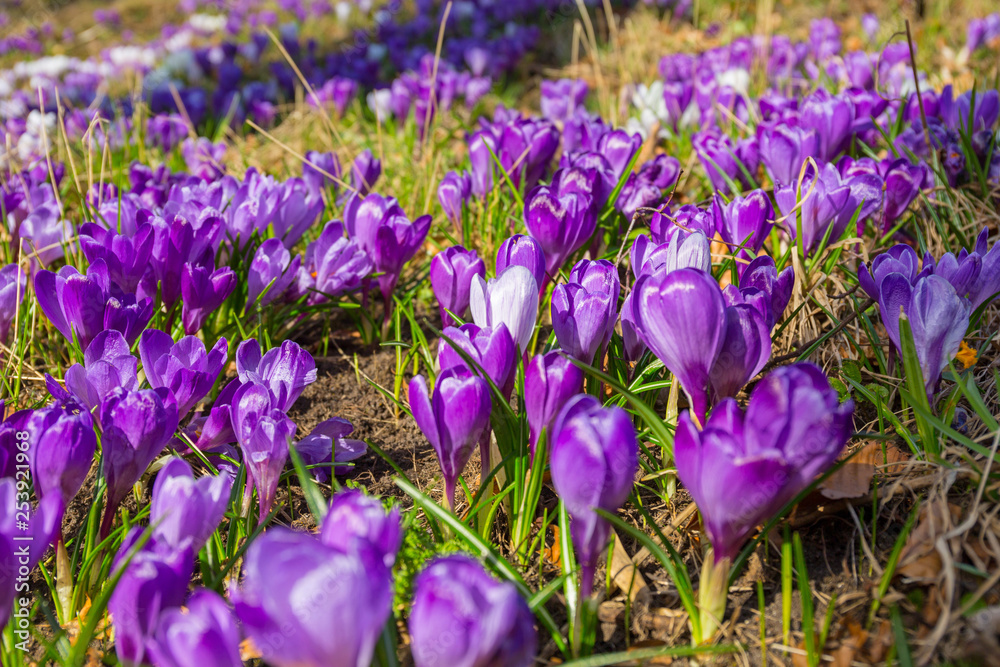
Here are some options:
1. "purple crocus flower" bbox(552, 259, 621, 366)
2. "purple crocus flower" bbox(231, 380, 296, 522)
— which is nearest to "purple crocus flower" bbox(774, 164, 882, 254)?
"purple crocus flower" bbox(552, 259, 621, 366)

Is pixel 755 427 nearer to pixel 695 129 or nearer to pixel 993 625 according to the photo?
pixel 993 625

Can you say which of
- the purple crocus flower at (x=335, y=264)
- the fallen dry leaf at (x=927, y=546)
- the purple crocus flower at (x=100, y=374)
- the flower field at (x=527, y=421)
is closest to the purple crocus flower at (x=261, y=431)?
the flower field at (x=527, y=421)

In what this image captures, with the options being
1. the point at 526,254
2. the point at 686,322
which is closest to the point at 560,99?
the point at 526,254

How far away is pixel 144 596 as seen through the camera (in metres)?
1.02

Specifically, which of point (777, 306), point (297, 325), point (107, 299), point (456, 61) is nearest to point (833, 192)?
point (777, 306)

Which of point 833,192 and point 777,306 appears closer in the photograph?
point 777,306

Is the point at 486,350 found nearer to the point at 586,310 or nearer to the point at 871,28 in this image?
the point at 586,310

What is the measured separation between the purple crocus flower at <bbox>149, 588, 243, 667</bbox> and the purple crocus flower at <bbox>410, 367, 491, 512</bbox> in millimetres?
481

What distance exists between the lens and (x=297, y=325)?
2395 millimetres

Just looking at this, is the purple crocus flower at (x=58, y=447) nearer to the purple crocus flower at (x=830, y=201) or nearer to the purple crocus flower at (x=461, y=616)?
the purple crocus flower at (x=461, y=616)

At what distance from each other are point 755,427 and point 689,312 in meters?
0.24

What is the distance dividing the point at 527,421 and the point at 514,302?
26cm

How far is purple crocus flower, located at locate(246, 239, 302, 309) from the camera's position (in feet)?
6.78

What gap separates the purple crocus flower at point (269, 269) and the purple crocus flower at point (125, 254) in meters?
0.28
